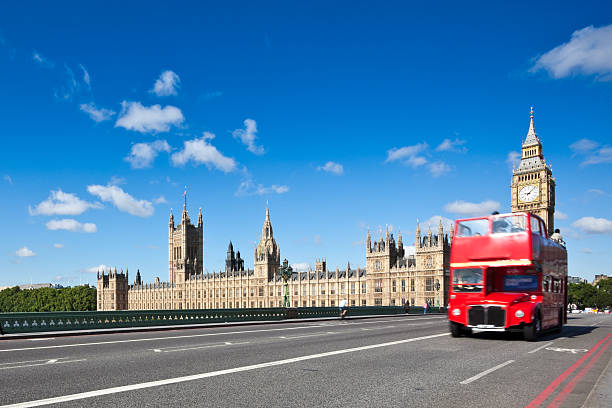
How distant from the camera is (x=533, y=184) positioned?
413ft

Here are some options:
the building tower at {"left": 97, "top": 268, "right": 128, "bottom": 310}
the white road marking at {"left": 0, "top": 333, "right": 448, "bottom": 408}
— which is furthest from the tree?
the white road marking at {"left": 0, "top": 333, "right": 448, "bottom": 408}

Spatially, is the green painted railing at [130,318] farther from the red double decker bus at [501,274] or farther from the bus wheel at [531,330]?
the bus wheel at [531,330]

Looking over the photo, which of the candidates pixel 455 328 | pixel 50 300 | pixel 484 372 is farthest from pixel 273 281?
pixel 484 372

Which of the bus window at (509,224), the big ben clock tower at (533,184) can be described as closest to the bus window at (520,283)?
the bus window at (509,224)

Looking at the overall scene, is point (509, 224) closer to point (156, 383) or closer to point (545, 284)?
point (545, 284)

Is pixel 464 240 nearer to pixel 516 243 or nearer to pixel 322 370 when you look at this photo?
pixel 516 243

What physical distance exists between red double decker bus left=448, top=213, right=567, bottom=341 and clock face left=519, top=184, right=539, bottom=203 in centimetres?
11485

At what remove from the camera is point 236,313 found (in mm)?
33281

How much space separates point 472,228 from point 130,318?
1850 centimetres

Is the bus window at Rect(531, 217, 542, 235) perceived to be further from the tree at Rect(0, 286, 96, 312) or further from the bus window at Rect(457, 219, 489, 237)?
the tree at Rect(0, 286, 96, 312)

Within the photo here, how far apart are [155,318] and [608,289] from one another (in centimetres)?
13946

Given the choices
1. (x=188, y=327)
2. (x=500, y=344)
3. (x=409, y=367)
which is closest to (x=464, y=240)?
(x=500, y=344)

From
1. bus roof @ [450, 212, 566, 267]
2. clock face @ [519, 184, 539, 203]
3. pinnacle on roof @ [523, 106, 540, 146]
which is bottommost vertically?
bus roof @ [450, 212, 566, 267]

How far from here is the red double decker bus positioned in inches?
715
